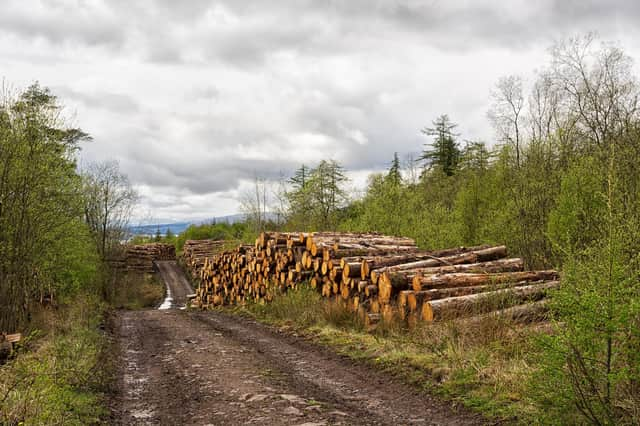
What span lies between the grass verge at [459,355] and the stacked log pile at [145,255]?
100 feet

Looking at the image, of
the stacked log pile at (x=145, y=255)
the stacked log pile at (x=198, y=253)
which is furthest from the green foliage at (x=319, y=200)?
the stacked log pile at (x=145, y=255)

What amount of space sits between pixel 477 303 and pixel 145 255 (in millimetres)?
43684

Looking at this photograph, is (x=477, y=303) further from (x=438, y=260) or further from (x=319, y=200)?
(x=319, y=200)

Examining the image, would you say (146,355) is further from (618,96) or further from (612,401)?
(618,96)

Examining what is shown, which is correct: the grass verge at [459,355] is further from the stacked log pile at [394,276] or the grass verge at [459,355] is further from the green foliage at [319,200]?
the green foliage at [319,200]

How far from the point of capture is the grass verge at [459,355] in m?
5.55

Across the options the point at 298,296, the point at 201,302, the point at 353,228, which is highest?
the point at 353,228

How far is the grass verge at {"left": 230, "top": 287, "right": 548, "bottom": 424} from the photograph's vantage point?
18.2ft

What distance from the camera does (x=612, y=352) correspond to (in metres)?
4.28

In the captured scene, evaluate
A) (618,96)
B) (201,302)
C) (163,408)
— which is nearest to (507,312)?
(163,408)

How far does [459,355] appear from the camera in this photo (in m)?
6.98

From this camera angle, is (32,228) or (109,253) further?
(109,253)

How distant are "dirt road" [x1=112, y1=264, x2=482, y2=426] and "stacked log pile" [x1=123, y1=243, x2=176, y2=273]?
2906 centimetres

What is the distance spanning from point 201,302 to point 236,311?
8.09m
